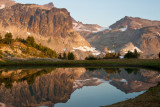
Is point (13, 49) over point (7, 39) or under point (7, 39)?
under

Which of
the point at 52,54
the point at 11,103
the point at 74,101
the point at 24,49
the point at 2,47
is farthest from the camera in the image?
the point at 52,54

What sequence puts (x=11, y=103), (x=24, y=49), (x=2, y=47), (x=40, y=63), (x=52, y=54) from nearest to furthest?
(x=11, y=103), (x=40, y=63), (x=2, y=47), (x=24, y=49), (x=52, y=54)

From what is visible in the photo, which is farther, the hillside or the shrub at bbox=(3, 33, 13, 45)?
the shrub at bbox=(3, 33, 13, 45)

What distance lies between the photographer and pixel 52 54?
512 feet

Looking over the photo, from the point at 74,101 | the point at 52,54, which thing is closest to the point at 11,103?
the point at 74,101

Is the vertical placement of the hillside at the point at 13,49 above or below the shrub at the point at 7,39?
below

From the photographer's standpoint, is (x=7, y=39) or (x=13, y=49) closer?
(x=13, y=49)

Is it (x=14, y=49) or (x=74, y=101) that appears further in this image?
(x=14, y=49)

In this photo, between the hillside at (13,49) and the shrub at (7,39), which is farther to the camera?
the shrub at (7,39)

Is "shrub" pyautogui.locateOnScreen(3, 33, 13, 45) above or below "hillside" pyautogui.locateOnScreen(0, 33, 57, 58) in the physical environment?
above

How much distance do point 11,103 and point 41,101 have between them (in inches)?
120

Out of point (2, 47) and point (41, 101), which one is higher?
point (2, 47)

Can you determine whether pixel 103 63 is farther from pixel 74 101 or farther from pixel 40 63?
pixel 74 101

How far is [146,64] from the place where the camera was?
263 feet
